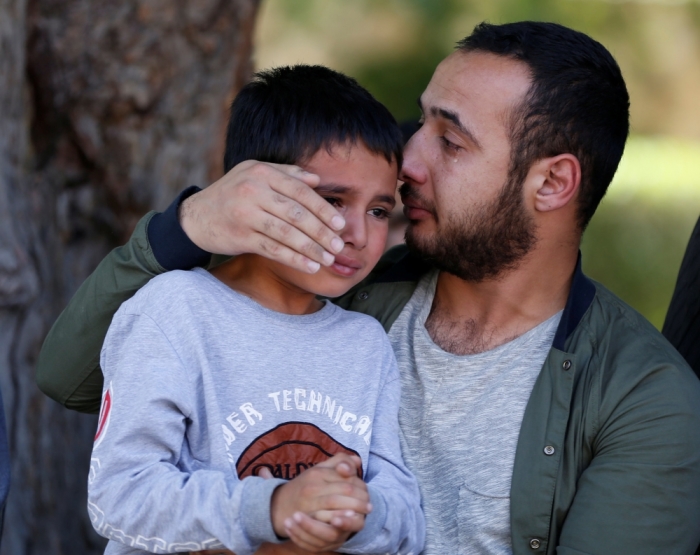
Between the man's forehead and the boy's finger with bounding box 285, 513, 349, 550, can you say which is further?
the man's forehead

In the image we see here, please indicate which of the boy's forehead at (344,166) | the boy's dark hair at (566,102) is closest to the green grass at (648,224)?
the boy's dark hair at (566,102)

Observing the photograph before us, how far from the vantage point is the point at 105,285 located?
1.92 metres

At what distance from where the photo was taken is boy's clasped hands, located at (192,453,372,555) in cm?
141

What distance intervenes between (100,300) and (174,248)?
22cm

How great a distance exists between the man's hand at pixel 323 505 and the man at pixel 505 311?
45 centimetres

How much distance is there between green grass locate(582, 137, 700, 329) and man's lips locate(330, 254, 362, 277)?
17.1 ft

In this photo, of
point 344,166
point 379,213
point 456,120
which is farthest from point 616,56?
point 344,166

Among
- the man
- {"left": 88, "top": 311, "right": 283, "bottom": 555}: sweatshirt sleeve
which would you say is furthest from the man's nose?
{"left": 88, "top": 311, "right": 283, "bottom": 555}: sweatshirt sleeve

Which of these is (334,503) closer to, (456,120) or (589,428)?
(589,428)

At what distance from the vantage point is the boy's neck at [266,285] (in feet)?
6.26

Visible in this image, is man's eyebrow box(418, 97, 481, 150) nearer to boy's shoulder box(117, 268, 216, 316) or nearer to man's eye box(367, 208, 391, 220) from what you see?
man's eye box(367, 208, 391, 220)

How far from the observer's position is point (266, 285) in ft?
6.30

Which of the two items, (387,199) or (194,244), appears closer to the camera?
(194,244)

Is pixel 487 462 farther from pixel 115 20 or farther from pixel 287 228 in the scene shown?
pixel 115 20
